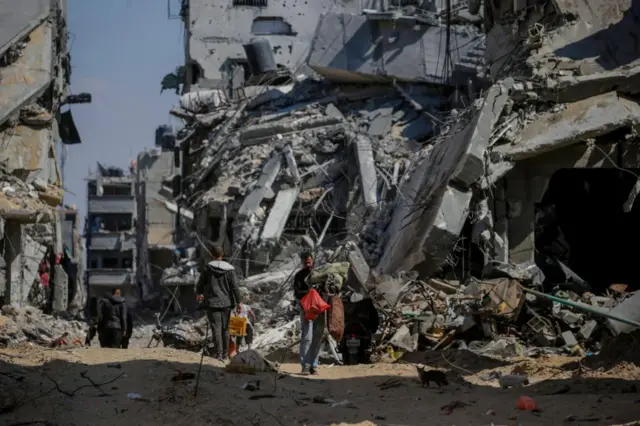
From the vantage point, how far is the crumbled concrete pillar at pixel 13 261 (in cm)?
2189

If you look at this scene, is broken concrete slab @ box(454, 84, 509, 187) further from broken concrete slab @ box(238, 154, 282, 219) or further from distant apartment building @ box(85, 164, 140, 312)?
distant apartment building @ box(85, 164, 140, 312)

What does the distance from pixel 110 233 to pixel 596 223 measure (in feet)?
154

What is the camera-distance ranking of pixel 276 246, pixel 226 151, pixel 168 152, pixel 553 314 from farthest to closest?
pixel 168 152 → pixel 226 151 → pixel 276 246 → pixel 553 314

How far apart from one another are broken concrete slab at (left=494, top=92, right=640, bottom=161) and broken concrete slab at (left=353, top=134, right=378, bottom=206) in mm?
6681

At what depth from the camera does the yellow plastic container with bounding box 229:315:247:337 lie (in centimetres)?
1333

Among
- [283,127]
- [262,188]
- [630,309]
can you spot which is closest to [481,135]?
[630,309]

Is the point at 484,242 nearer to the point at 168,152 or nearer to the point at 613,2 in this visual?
the point at 613,2

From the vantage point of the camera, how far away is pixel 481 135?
1598 cm

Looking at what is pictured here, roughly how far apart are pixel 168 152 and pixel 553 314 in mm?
51657

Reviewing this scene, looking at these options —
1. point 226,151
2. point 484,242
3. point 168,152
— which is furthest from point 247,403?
point 168,152

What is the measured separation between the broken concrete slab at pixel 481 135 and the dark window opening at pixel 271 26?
3032 cm

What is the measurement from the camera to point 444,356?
1312 centimetres

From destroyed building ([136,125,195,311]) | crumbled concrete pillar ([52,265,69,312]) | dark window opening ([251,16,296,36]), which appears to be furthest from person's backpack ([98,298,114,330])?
destroyed building ([136,125,195,311])

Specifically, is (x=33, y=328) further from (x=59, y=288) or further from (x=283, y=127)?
(x=59, y=288)
